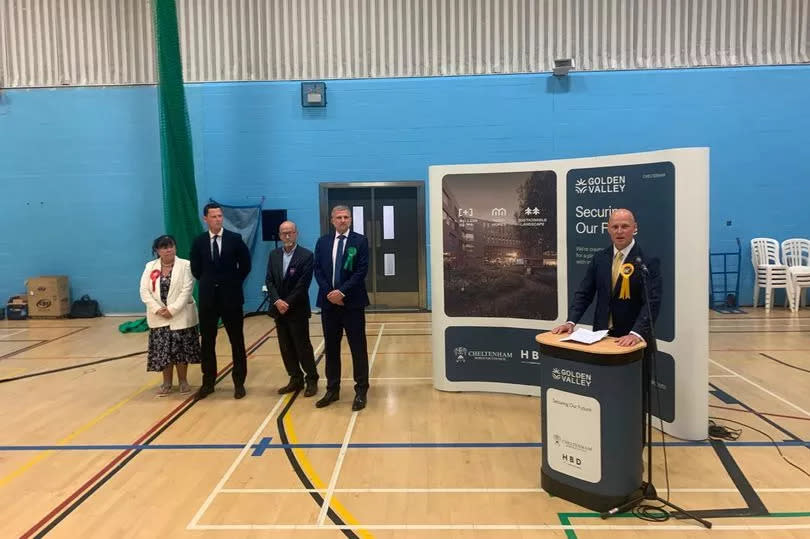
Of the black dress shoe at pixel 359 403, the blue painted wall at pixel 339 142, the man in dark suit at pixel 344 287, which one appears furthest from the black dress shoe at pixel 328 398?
the blue painted wall at pixel 339 142

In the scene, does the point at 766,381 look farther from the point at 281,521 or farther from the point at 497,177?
the point at 281,521

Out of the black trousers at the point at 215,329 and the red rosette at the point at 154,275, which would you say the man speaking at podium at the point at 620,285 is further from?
the red rosette at the point at 154,275

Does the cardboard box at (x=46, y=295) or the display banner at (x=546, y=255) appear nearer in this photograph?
the display banner at (x=546, y=255)

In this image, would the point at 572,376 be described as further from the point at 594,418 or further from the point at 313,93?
the point at 313,93

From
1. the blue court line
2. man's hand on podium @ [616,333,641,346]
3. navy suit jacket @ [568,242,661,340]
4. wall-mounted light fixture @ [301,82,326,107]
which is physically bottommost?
the blue court line

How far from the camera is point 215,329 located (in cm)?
516

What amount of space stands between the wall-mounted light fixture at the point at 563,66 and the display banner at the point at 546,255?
204 inches

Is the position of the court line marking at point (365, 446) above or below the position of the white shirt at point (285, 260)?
below

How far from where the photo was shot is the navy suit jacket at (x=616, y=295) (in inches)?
132

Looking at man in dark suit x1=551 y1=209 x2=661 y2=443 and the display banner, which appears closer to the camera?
man in dark suit x1=551 y1=209 x2=661 y2=443

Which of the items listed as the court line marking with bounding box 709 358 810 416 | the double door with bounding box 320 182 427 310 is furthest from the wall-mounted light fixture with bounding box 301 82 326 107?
the court line marking with bounding box 709 358 810 416

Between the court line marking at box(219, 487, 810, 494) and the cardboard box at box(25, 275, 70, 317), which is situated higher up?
the cardboard box at box(25, 275, 70, 317)

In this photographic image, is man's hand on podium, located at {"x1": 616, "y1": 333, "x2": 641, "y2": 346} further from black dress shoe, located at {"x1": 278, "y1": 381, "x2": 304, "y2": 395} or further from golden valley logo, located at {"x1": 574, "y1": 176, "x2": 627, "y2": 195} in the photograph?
black dress shoe, located at {"x1": 278, "y1": 381, "x2": 304, "y2": 395}

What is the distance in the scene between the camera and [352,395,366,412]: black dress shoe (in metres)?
4.82
